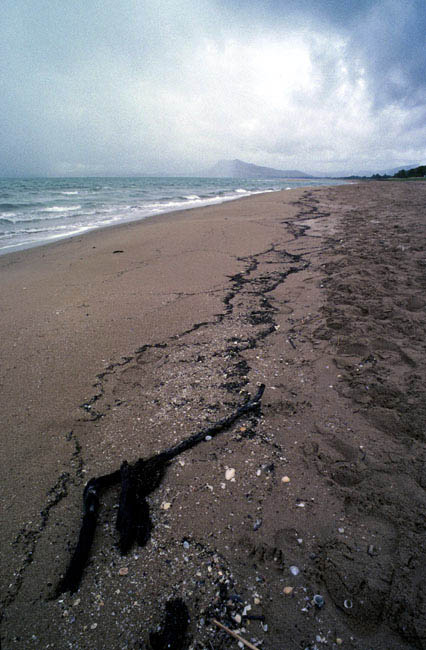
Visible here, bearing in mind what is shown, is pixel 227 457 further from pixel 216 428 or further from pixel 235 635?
pixel 235 635

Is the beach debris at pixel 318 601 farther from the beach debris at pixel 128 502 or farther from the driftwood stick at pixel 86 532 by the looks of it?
the driftwood stick at pixel 86 532

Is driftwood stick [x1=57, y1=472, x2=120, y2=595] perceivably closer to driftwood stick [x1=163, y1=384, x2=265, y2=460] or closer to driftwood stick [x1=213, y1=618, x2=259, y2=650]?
driftwood stick [x1=163, y1=384, x2=265, y2=460]

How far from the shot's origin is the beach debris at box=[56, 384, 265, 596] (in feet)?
4.40

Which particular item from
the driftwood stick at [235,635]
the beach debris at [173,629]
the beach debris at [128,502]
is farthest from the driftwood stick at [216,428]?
the driftwood stick at [235,635]

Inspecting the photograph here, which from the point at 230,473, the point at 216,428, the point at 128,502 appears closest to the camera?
the point at 128,502

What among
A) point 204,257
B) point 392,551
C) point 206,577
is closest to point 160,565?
point 206,577

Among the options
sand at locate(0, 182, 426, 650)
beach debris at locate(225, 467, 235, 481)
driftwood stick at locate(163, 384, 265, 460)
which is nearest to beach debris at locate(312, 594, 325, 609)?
sand at locate(0, 182, 426, 650)

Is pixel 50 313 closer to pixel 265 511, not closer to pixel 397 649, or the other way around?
pixel 265 511

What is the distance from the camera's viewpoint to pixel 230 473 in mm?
1729

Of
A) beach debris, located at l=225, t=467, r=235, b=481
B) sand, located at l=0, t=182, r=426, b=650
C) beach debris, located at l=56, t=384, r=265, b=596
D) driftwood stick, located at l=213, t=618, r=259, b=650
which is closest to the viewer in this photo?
driftwood stick, located at l=213, t=618, r=259, b=650

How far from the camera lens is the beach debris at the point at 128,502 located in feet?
4.40

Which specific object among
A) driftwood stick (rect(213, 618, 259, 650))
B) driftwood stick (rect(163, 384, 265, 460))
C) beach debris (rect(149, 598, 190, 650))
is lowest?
beach debris (rect(149, 598, 190, 650))

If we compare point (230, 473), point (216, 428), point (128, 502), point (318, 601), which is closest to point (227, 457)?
point (230, 473)

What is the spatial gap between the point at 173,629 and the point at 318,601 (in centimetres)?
60
